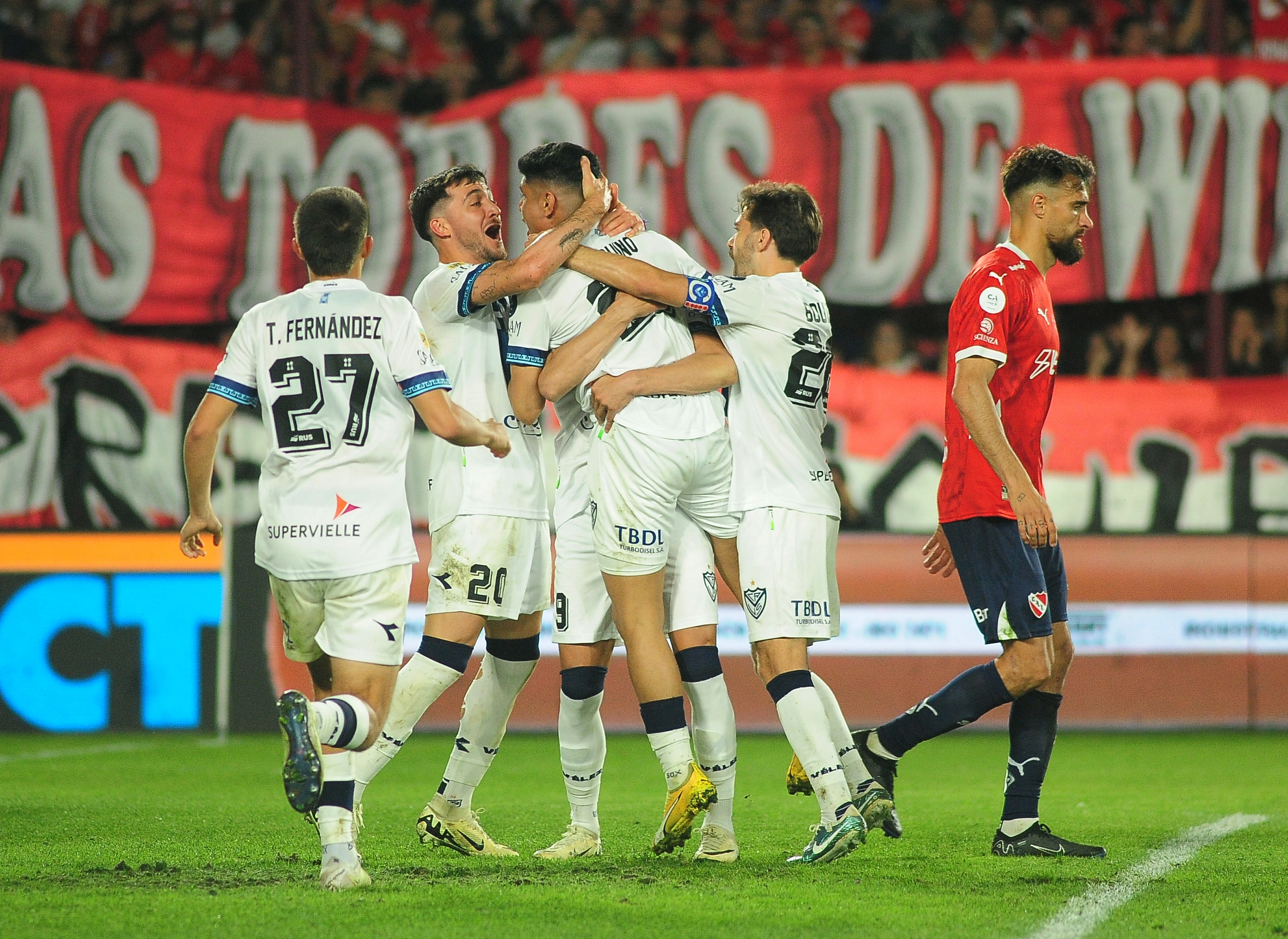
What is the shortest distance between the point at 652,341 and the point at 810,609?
1.09 meters

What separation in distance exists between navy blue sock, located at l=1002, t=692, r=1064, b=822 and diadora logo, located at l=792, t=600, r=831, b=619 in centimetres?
74

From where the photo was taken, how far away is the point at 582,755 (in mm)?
5094

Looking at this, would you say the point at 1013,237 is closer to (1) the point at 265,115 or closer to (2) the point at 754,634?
(2) the point at 754,634

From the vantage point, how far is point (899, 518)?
10555mm

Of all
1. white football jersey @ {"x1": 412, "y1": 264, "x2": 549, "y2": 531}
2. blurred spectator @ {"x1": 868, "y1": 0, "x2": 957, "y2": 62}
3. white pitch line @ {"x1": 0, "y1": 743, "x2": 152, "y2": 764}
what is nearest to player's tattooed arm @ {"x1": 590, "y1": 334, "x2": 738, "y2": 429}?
white football jersey @ {"x1": 412, "y1": 264, "x2": 549, "y2": 531}

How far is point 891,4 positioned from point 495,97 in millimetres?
3420

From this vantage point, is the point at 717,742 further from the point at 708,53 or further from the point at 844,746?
the point at 708,53

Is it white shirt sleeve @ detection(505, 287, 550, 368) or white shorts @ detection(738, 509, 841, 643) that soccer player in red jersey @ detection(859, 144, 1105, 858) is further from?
white shirt sleeve @ detection(505, 287, 550, 368)

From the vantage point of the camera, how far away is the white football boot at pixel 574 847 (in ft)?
16.2

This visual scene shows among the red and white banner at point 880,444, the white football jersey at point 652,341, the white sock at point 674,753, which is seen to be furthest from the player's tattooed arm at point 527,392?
the red and white banner at point 880,444

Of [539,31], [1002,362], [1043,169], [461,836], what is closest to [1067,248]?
[1043,169]

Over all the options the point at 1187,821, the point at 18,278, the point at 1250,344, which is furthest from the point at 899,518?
the point at 18,278

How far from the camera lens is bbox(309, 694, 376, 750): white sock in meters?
4.05

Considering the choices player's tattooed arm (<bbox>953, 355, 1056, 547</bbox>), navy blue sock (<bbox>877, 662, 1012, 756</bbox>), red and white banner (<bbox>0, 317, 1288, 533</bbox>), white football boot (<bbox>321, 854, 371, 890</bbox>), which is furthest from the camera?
red and white banner (<bbox>0, 317, 1288, 533</bbox>)
